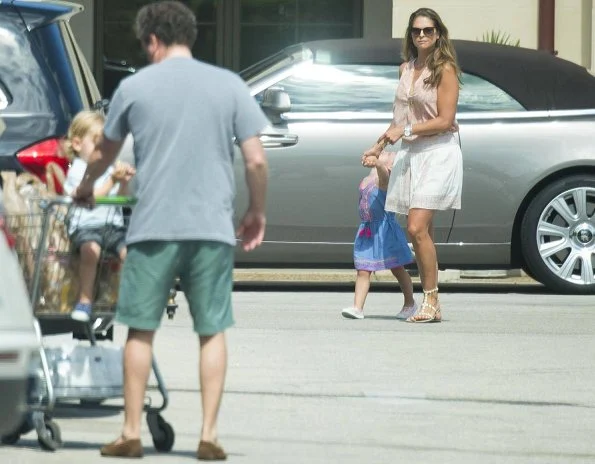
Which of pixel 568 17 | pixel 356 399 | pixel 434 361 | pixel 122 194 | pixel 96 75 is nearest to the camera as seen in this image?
pixel 122 194

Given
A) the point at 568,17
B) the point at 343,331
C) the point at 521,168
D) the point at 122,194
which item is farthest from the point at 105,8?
the point at 122,194

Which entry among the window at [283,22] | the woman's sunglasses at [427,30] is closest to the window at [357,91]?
the woman's sunglasses at [427,30]

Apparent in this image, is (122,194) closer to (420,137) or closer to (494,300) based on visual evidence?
(420,137)

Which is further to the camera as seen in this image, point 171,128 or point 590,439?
point 590,439

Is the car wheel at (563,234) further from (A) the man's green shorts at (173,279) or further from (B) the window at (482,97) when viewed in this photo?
(A) the man's green shorts at (173,279)

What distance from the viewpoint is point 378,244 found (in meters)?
11.4

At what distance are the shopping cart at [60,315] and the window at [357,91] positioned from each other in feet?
18.9

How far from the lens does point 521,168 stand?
1271cm

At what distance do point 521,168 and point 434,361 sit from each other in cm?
364

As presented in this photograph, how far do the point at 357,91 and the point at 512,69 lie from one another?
1.12 meters

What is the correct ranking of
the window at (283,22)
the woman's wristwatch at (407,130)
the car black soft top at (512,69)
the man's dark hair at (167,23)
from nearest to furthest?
the man's dark hair at (167,23)
the woman's wristwatch at (407,130)
the car black soft top at (512,69)
the window at (283,22)

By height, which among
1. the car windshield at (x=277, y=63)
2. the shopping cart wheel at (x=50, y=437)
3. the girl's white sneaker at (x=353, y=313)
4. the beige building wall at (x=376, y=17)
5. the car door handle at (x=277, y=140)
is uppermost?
the car windshield at (x=277, y=63)

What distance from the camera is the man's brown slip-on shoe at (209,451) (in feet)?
21.2

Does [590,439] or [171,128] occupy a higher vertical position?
[171,128]
